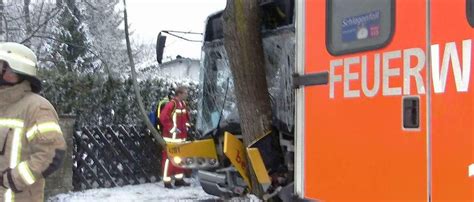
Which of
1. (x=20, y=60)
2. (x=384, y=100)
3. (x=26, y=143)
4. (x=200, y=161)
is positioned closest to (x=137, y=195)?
(x=200, y=161)

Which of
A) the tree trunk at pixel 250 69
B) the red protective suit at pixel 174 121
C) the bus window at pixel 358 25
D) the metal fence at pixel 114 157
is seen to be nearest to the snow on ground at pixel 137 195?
the metal fence at pixel 114 157

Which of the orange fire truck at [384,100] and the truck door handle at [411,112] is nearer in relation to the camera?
the orange fire truck at [384,100]

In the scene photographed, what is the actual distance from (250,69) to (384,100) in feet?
8.77

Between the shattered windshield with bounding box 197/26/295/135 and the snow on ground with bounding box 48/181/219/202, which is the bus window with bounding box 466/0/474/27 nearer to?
the shattered windshield with bounding box 197/26/295/135

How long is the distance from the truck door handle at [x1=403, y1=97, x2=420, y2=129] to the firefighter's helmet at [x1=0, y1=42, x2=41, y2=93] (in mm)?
2034

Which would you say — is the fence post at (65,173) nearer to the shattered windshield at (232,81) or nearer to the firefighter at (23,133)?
the shattered windshield at (232,81)

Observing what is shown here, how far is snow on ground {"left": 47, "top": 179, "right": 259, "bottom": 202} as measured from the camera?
25.7 feet

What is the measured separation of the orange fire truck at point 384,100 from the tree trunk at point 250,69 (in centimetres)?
196

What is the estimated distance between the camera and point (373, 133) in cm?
308

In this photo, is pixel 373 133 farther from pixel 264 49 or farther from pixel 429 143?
pixel 264 49

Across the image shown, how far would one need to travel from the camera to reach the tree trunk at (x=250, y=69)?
5.55m

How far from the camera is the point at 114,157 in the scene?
29.2 ft

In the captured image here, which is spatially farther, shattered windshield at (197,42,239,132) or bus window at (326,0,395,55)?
shattered windshield at (197,42,239,132)

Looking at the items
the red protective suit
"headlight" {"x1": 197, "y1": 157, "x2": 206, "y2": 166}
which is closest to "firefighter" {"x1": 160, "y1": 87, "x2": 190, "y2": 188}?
the red protective suit
